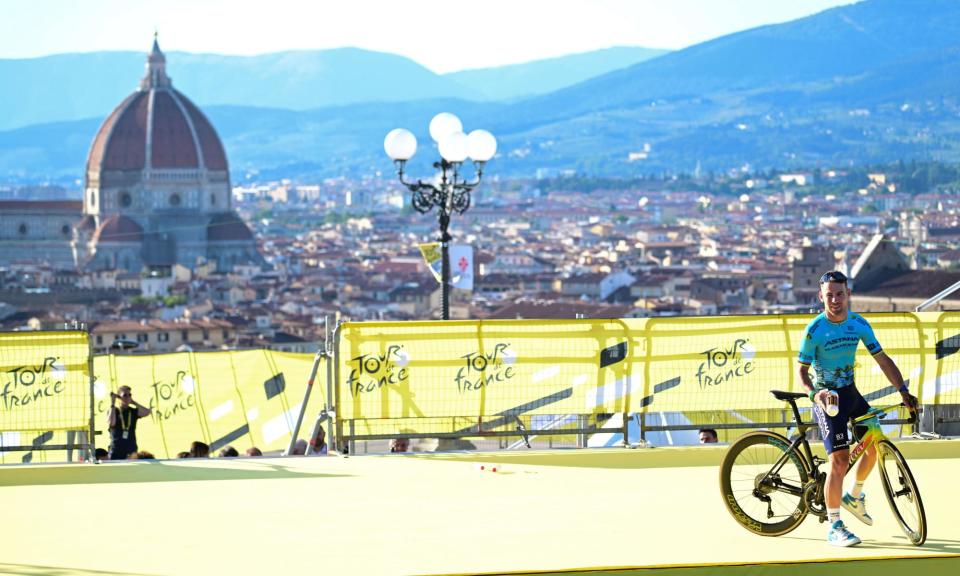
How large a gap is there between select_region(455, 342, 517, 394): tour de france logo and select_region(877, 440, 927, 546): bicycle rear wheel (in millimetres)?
2496

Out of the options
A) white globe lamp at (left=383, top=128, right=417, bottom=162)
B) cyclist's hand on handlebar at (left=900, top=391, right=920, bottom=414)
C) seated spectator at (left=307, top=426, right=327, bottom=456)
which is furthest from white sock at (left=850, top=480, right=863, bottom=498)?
white globe lamp at (left=383, top=128, right=417, bottom=162)

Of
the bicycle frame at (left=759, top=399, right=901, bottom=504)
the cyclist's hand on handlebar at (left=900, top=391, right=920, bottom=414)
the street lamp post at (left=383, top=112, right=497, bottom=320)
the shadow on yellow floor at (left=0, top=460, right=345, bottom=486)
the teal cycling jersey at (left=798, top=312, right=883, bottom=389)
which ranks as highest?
the street lamp post at (left=383, top=112, right=497, bottom=320)

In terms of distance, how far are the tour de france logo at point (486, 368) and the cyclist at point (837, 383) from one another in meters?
2.36

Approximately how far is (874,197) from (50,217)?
296 feet

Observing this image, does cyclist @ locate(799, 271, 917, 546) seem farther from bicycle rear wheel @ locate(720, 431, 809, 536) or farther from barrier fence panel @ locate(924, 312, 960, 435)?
barrier fence panel @ locate(924, 312, 960, 435)

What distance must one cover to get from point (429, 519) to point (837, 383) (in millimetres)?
1520

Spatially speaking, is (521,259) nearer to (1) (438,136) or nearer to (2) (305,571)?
(1) (438,136)

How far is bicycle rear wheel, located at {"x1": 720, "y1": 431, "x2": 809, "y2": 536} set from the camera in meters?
6.36

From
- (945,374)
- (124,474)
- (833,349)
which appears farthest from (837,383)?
(124,474)

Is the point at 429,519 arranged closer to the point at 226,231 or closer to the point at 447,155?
the point at 447,155

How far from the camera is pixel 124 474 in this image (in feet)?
25.7

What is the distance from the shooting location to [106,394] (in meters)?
11.1

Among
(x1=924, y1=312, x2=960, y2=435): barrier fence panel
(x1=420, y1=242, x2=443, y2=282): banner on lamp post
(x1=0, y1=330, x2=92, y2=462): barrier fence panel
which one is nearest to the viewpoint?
(x1=0, y1=330, x2=92, y2=462): barrier fence panel

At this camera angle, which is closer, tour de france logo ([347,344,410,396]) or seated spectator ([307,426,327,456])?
tour de france logo ([347,344,410,396])
